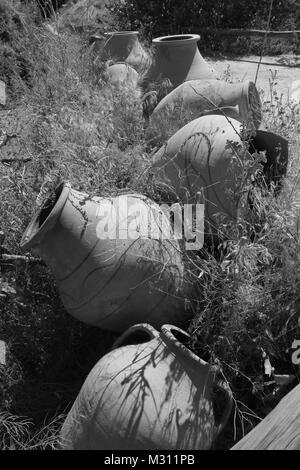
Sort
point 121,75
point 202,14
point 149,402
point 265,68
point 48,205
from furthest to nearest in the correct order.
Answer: point 202,14, point 265,68, point 121,75, point 48,205, point 149,402

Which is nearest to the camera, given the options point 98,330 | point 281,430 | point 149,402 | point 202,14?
point 281,430

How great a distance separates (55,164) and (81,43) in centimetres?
320

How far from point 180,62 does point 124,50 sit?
4.18 feet

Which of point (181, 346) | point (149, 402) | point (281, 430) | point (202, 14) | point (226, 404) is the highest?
point (202, 14)

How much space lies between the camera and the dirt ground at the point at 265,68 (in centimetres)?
588

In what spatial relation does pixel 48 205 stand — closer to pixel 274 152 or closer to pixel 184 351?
pixel 184 351

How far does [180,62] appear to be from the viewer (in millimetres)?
4410

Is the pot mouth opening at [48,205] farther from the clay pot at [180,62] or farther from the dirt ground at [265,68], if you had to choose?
the dirt ground at [265,68]

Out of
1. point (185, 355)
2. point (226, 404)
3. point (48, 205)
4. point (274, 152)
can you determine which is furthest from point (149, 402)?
point (274, 152)

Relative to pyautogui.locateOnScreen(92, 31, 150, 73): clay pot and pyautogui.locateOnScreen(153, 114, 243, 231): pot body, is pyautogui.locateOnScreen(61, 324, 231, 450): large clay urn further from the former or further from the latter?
pyautogui.locateOnScreen(92, 31, 150, 73): clay pot

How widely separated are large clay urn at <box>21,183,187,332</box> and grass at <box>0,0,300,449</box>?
14cm

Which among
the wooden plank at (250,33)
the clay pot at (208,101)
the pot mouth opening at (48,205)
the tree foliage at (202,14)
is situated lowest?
the pot mouth opening at (48,205)

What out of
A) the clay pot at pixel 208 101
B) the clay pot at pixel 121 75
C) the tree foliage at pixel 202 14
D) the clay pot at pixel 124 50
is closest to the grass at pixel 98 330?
the clay pot at pixel 208 101

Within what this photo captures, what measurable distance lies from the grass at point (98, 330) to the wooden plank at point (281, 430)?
0.51 meters
